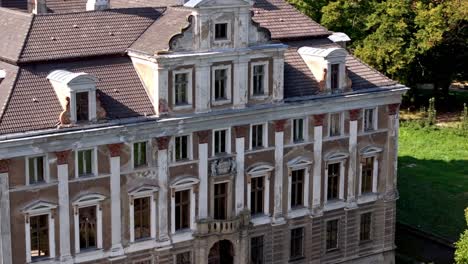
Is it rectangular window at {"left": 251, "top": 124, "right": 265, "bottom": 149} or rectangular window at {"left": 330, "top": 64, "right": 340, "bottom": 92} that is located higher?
rectangular window at {"left": 330, "top": 64, "right": 340, "bottom": 92}

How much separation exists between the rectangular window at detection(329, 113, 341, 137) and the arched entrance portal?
8.45m

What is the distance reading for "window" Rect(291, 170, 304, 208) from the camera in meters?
48.5

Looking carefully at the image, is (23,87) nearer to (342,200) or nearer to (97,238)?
(97,238)

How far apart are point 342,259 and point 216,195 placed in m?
9.68

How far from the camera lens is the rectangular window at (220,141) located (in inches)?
1785

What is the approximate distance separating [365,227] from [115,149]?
17348 mm

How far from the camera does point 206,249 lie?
45.7 metres

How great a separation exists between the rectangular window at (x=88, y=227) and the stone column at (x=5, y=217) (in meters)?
3.54

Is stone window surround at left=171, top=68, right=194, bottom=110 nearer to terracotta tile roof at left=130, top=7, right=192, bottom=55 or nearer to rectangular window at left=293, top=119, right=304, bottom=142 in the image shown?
terracotta tile roof at left=130, top=7, right=192, bottom=55

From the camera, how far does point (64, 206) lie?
40906mm

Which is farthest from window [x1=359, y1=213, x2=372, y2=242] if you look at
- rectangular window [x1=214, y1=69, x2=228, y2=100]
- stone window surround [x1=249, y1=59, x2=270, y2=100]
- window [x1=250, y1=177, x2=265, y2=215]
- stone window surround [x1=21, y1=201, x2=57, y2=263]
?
stone window surround [x1=21, y1=201, x2=57, y2=263]

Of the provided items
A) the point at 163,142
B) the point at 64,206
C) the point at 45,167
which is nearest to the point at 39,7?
the point at 163,142

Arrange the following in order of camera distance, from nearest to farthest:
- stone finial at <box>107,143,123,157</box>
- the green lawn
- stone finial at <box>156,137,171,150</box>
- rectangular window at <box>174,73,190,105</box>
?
stone finial at <box>107,143,123,157</box>, stone finial at <box>156,137,171,150</box>, rectangular window at <box>174,73,190,105</box>, the green lawn

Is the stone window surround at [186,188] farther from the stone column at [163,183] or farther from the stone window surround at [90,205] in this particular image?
the stone window surround at [90,205]
